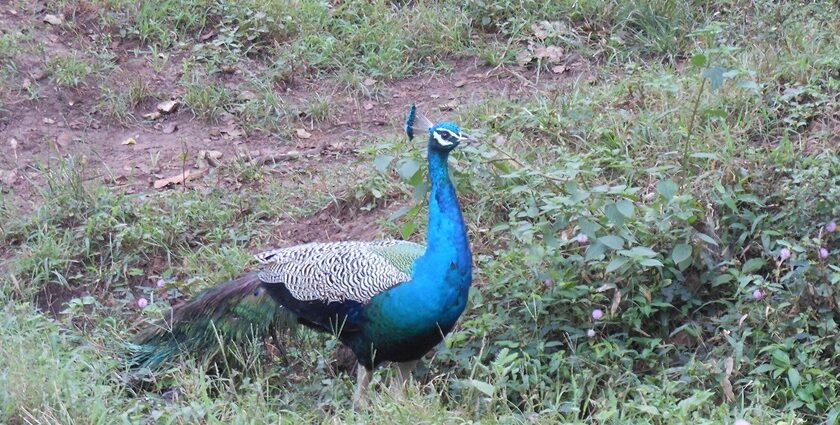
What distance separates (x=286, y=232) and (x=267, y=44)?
2.08m

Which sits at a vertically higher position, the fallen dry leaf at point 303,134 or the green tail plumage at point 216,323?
the green tail plumage at point 216,323

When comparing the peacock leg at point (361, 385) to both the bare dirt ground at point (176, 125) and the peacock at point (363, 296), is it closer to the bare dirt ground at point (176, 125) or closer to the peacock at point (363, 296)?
the peacock at point (363, 296)

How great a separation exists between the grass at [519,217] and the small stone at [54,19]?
25 centimetres

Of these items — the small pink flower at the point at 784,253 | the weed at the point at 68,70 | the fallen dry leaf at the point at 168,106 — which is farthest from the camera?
the weed at the point at 68,70

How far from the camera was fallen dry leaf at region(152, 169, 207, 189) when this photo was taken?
6395 millimetres

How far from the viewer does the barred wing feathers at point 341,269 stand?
14.8ft

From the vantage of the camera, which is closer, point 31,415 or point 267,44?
point 31,415

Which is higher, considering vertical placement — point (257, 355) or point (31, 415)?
point (31, 415)

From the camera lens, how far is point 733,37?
668 cm

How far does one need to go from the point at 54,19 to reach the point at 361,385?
4.40 metres

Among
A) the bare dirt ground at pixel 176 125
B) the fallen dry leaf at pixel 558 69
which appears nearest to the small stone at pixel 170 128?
the bare dirt ground at pixel 176 125

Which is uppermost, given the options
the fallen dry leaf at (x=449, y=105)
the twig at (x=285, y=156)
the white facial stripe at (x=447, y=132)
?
the white facial stripe at (x=447, y=132)

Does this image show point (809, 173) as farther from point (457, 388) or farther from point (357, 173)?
point (357, 173)

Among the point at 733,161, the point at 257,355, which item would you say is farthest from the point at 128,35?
the point at 733,161
